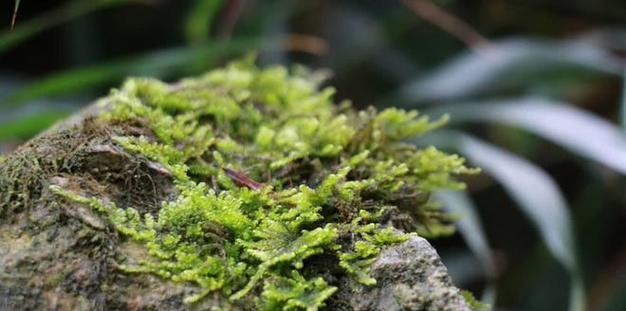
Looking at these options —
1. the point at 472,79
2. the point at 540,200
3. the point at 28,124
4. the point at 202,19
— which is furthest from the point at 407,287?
the point at 472,79

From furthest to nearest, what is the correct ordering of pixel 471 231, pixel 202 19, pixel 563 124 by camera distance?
pixel 202 19 < pixel 563 124 < pixel 471 231

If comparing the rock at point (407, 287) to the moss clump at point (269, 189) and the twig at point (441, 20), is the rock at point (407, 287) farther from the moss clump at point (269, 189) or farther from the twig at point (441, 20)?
the twig at point (441, 20)

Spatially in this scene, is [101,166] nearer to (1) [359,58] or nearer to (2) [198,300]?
(2) [198,300]

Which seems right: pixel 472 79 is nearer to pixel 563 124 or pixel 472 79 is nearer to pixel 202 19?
pixel 563 124

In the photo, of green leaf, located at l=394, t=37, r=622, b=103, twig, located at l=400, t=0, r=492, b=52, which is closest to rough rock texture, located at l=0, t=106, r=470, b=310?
twig, located at l=400, t=0, r=492, b=52

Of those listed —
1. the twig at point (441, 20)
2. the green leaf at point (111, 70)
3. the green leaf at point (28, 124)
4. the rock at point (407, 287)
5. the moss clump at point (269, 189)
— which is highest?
the twig at point (441, 20)

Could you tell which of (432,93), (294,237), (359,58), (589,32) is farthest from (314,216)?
(589,32)

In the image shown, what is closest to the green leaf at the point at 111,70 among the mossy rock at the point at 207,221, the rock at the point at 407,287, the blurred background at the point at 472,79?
the blurred background at the point at 472,79
